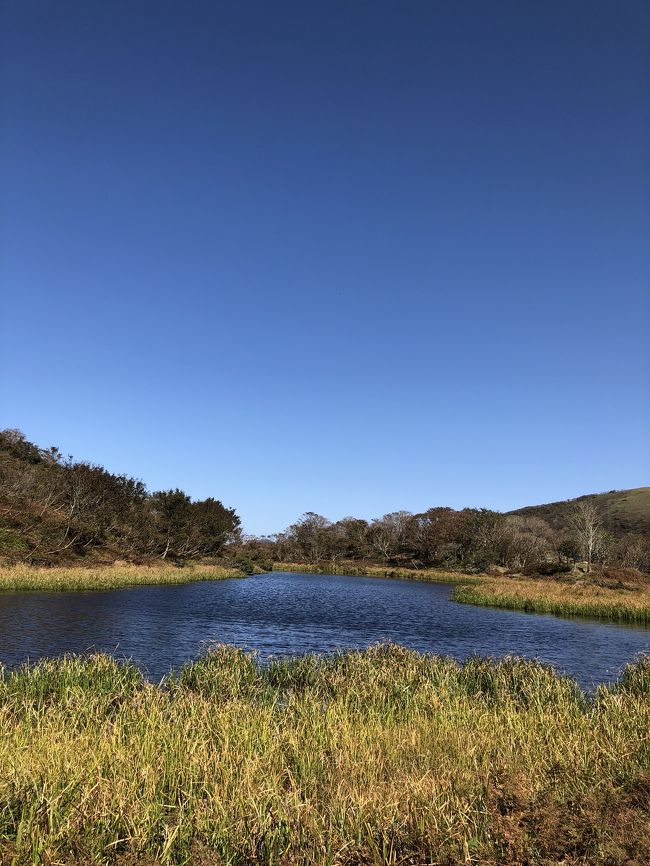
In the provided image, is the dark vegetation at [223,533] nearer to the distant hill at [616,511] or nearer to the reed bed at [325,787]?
the distant hill at [616,511]

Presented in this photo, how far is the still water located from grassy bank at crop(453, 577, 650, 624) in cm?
294

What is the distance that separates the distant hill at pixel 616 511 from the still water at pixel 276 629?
82645 mm

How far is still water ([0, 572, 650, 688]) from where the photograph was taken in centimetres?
2328

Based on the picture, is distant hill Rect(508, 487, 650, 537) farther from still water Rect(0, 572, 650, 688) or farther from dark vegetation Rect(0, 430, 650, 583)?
still water Rect(0, 572, 650, 688)

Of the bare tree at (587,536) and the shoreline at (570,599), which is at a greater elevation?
the bare tree at (587,536)

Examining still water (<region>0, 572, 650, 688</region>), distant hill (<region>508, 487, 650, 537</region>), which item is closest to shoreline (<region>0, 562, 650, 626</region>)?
still water (<region>0, 572, 650, 688</region>)

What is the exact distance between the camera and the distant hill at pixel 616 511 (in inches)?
5351

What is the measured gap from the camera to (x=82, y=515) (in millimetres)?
64125

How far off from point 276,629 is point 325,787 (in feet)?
86.4

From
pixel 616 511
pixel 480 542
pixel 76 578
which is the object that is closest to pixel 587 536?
pixel 480 542

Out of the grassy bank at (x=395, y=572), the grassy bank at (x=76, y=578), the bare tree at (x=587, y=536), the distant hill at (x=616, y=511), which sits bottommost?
the grassy bank at (x=395, y=572)

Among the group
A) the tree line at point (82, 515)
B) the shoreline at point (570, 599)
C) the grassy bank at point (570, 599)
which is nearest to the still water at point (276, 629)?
the shoreline at point (570, 599)

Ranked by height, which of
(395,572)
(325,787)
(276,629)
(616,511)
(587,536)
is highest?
(616,511)

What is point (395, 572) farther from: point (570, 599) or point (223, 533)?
point (570, 599)
